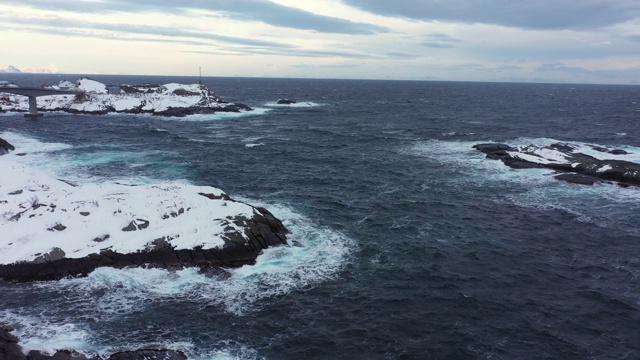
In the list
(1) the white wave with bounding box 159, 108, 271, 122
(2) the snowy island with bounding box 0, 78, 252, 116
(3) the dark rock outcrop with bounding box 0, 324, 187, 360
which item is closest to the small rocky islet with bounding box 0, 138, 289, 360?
(3) the dark rock outcrop with bounding box 0, 324, 187, 360

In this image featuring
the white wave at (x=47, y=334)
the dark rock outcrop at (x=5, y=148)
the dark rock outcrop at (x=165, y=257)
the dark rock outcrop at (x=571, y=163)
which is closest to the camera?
the white wave at (x=47, y=334)

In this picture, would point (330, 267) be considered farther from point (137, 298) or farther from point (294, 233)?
point (137, 298)

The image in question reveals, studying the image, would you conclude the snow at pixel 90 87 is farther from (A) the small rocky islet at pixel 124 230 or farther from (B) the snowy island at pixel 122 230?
(B) the snowy island at pixel 122 230

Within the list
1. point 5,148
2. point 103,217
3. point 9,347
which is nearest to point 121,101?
point 5,148

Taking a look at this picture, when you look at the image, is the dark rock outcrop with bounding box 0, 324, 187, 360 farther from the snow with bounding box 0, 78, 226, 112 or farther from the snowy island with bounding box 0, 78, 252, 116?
the snow with bounding box 0, 78, 226, 112

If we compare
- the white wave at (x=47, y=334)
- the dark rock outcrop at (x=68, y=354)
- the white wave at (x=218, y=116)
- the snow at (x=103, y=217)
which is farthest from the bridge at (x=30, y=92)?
the dark rock outcrop at (x=68, y=354)

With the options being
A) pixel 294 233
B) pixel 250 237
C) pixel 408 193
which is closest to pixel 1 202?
pixel 250 237

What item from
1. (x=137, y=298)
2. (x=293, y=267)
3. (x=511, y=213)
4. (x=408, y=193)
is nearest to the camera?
(x=137, y=298)
